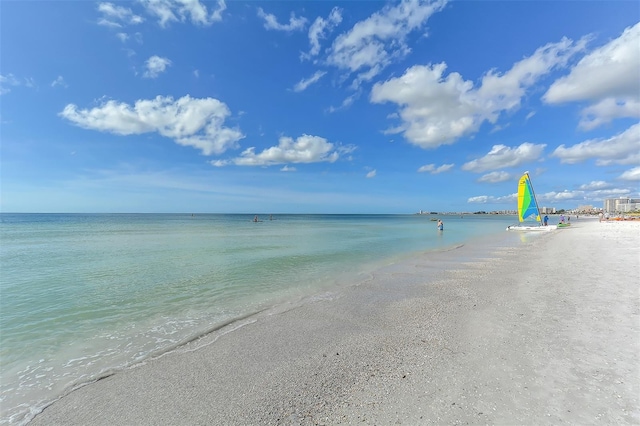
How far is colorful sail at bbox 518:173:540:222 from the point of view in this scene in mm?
41219

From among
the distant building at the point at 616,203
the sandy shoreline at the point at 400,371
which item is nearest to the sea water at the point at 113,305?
the sandy shoreline at the point at 400,371

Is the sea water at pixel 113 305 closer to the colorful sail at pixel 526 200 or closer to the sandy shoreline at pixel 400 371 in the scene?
the sandy shoreline at pixel 400 371

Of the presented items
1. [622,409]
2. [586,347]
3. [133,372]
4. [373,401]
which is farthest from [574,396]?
[133,372]

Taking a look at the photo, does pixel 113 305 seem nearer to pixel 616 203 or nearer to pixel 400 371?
pixel 400 371

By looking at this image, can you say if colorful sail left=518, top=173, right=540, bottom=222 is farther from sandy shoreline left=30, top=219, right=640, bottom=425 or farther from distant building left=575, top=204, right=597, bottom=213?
distant building left=575, top=204, right=597, bottom=213

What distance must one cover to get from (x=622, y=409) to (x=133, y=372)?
23.2ft

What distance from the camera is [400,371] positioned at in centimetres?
461

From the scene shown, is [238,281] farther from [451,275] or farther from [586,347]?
[586,347]

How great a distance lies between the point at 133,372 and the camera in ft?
16.3

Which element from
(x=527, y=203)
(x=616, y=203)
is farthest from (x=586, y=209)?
(x=527, y=203)

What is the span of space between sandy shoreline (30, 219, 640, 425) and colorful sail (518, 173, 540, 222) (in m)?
39.5

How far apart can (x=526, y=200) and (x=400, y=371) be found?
47638 mm

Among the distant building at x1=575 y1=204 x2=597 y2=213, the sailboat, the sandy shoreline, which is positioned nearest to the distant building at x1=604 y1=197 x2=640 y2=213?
the distant building at x1=575 y1=204 x2=597 y2=213

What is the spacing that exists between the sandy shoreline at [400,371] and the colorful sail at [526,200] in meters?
39.5
